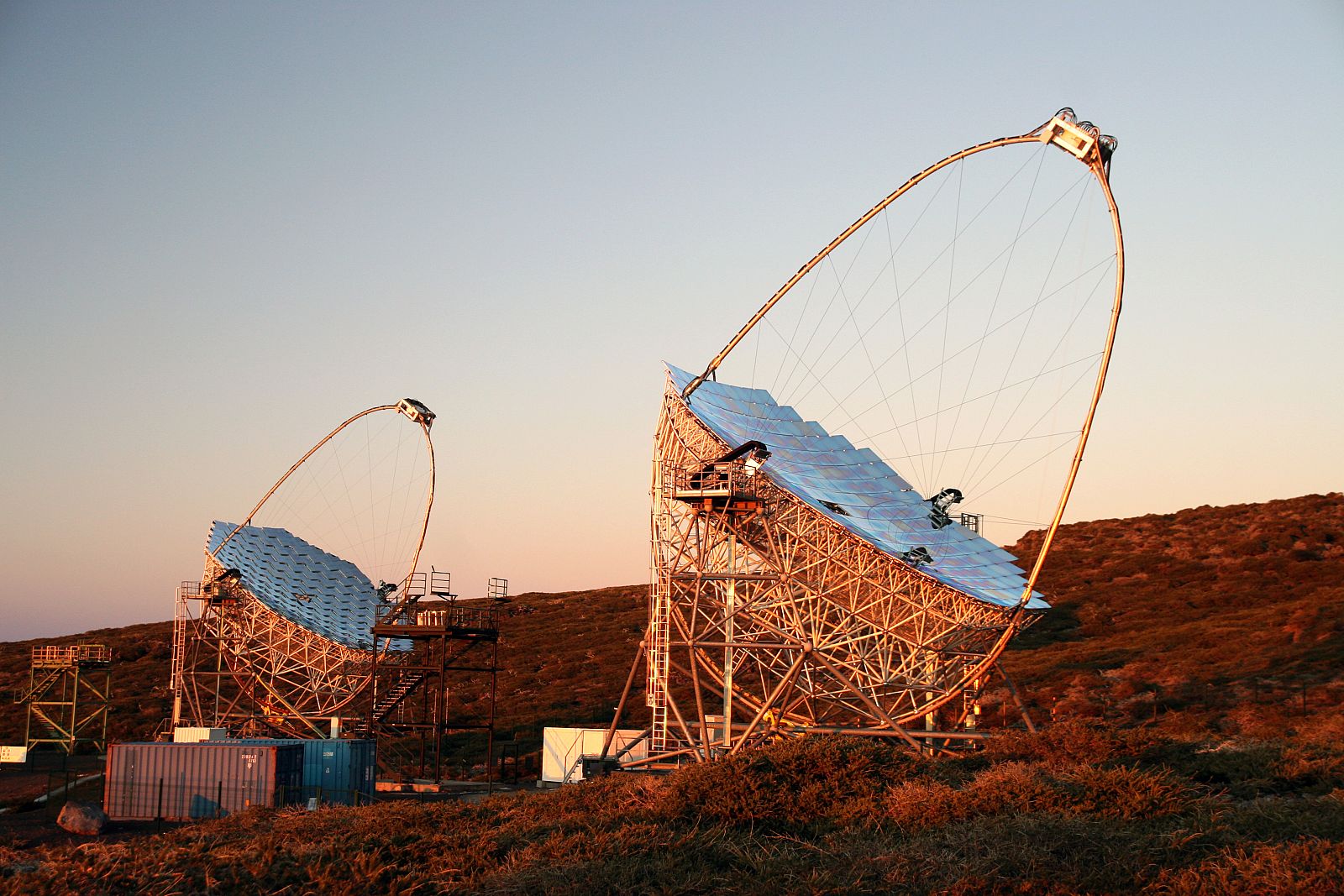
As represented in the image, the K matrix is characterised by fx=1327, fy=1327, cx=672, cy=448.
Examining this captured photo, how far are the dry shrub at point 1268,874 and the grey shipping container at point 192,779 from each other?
25.4 metres

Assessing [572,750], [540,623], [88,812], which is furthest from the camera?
[540,623]

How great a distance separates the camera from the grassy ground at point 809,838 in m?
16.0

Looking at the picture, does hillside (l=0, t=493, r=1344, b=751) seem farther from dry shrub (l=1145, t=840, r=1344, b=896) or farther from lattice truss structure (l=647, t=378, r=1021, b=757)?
dry shrub (l=1145, t=840, r=1344, b=896)

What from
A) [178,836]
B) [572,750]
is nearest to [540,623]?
[572,750]

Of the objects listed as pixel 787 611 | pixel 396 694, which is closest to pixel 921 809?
pixel 787 611

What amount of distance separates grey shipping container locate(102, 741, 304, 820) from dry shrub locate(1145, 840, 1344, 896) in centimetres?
A: 2542

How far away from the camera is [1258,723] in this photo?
45.7 metres

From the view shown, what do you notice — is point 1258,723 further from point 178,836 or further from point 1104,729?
point 178,836

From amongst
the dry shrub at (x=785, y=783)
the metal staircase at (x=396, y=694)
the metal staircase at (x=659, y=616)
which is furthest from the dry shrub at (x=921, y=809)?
the metal staircase at (x=396, y=694)

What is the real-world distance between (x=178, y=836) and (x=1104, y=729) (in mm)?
19380

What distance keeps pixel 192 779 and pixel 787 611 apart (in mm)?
16704

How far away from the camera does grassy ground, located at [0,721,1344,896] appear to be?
16047mm

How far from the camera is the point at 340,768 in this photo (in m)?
38.4

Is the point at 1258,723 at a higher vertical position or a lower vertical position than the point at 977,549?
lower
